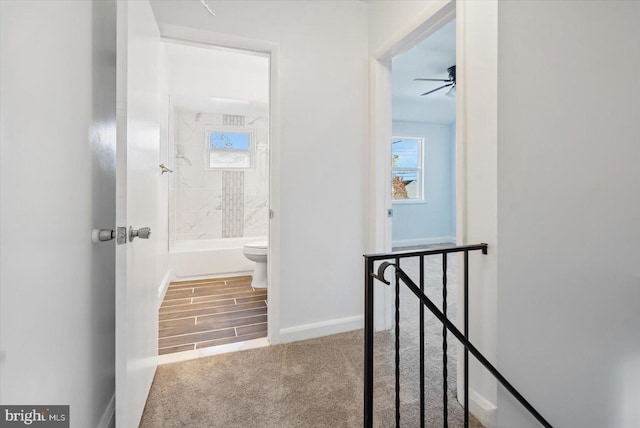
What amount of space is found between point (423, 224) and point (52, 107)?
6.34 meters

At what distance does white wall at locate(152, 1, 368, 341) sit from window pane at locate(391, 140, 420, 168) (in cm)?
412

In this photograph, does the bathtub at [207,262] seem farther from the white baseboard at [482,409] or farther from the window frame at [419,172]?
the window frame at [419,172]

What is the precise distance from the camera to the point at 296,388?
1659 millimetres

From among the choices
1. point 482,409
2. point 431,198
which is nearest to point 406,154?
point 431,198

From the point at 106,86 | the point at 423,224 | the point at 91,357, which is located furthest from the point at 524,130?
the point at 423,224

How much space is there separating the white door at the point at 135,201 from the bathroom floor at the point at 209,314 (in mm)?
483

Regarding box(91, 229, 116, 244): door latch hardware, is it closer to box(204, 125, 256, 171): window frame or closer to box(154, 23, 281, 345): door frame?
box(154, 23, 281, 345): door frame

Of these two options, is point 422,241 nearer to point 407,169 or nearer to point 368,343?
point 407,169

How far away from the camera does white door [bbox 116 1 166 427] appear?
1.13 meters

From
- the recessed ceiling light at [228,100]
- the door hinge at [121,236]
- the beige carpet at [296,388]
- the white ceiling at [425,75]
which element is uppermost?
the white ceiling at [425,75]

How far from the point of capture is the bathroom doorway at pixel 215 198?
2365 millimetres

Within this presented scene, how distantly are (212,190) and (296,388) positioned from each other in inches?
138

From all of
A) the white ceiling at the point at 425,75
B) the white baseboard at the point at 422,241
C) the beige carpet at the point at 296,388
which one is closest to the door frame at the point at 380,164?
the beige carpet at the point at 296,388

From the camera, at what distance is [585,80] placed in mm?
1178
